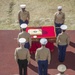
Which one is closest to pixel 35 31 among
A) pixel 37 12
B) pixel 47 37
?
pixel 47 37

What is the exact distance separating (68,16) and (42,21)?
1.50 m

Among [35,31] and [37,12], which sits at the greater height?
[37,12]

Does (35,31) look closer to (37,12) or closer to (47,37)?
(47,37)

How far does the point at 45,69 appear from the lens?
11.3 meters

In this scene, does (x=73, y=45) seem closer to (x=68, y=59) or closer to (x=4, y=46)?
(x=68, y=59)

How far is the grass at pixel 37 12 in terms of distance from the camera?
53.6 feet

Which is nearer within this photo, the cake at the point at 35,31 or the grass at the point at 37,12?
the cake at the point at 35,31

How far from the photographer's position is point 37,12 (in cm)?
1730

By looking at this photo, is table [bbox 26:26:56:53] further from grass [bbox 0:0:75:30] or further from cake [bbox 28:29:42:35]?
grass [bbox 0:0:75:30]

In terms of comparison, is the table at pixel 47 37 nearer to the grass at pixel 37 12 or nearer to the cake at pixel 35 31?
the cake at pixel 35 31

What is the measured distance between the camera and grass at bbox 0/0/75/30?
16344 mm

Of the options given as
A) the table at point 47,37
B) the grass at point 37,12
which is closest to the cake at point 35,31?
the table at point 47,37

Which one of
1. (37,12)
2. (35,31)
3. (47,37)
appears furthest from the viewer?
(37,12)

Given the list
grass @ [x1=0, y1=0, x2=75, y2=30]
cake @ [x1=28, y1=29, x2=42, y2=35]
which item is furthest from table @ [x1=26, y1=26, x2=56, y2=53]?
grass @ [x1=0, y1=0, x2=75, y2=30]
